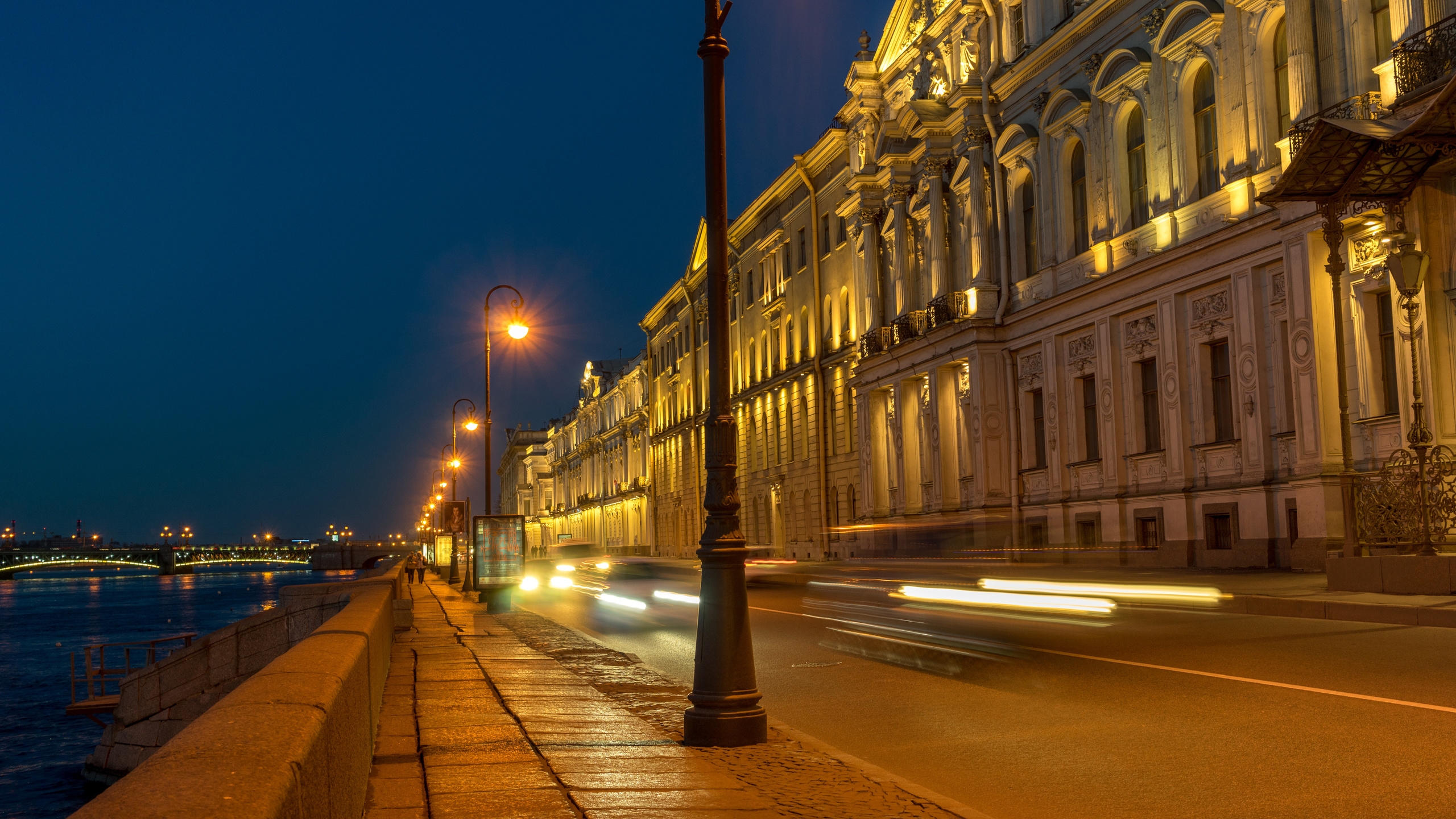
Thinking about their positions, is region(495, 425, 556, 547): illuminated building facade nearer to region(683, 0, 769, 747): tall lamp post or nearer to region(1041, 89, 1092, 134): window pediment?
region(1041, 89, 1092, 134): window pediment

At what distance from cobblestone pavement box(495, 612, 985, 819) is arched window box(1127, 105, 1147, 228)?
22083mm

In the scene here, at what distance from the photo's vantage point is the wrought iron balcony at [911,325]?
39969mm

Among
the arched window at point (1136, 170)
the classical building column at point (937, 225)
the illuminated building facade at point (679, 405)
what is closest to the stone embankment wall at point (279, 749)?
the arched window at point (1136, 170)

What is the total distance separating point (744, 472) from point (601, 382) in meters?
52.0

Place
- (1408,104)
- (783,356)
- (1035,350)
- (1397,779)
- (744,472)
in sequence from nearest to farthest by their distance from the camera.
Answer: (1397,779) < (1408,104) < (1035,350) < (783,356) < (744,472)

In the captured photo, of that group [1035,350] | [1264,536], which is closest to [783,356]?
[1035,350]

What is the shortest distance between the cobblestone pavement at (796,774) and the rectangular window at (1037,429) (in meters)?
24.5

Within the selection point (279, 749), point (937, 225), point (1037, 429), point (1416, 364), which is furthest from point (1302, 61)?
Result: point (279, 749)

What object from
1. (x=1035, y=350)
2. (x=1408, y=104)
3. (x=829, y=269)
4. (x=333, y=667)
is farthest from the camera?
(x=829, y=269)

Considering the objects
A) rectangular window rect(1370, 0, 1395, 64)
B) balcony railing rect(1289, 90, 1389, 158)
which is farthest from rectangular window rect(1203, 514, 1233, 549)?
rectangular window rect(1370, 0, 1395, 64)

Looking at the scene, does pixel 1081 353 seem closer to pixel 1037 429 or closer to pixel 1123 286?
pixel 1123 286

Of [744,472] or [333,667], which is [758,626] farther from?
[744,472]

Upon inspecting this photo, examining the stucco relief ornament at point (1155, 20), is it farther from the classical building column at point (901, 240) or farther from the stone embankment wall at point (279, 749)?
the stone embankment wall at point (279, 749)

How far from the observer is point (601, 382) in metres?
113
